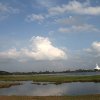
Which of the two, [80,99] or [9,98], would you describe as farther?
[9,98]

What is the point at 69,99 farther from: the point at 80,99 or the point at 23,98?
the point at 23,98

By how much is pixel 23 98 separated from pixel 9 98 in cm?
217

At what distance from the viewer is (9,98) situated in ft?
118

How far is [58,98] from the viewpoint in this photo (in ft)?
113

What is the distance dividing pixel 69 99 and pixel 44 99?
357 centimetres

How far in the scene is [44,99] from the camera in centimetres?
3459

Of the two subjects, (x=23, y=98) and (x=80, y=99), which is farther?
(x=23, y=98)

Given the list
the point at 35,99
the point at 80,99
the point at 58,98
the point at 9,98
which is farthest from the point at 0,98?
the point at 80,99

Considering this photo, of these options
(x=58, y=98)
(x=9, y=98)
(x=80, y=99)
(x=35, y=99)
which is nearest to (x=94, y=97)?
(x=80, y=99)

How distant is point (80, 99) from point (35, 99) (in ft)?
20.9

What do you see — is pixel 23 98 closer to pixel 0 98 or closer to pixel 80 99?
pixel 0 98

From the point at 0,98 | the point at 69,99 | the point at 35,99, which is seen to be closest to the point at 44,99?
the point at 35,99

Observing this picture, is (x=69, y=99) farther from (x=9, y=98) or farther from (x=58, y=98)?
(x=9, y=98)

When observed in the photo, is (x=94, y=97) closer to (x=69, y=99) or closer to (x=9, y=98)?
(x=69, y=99)
